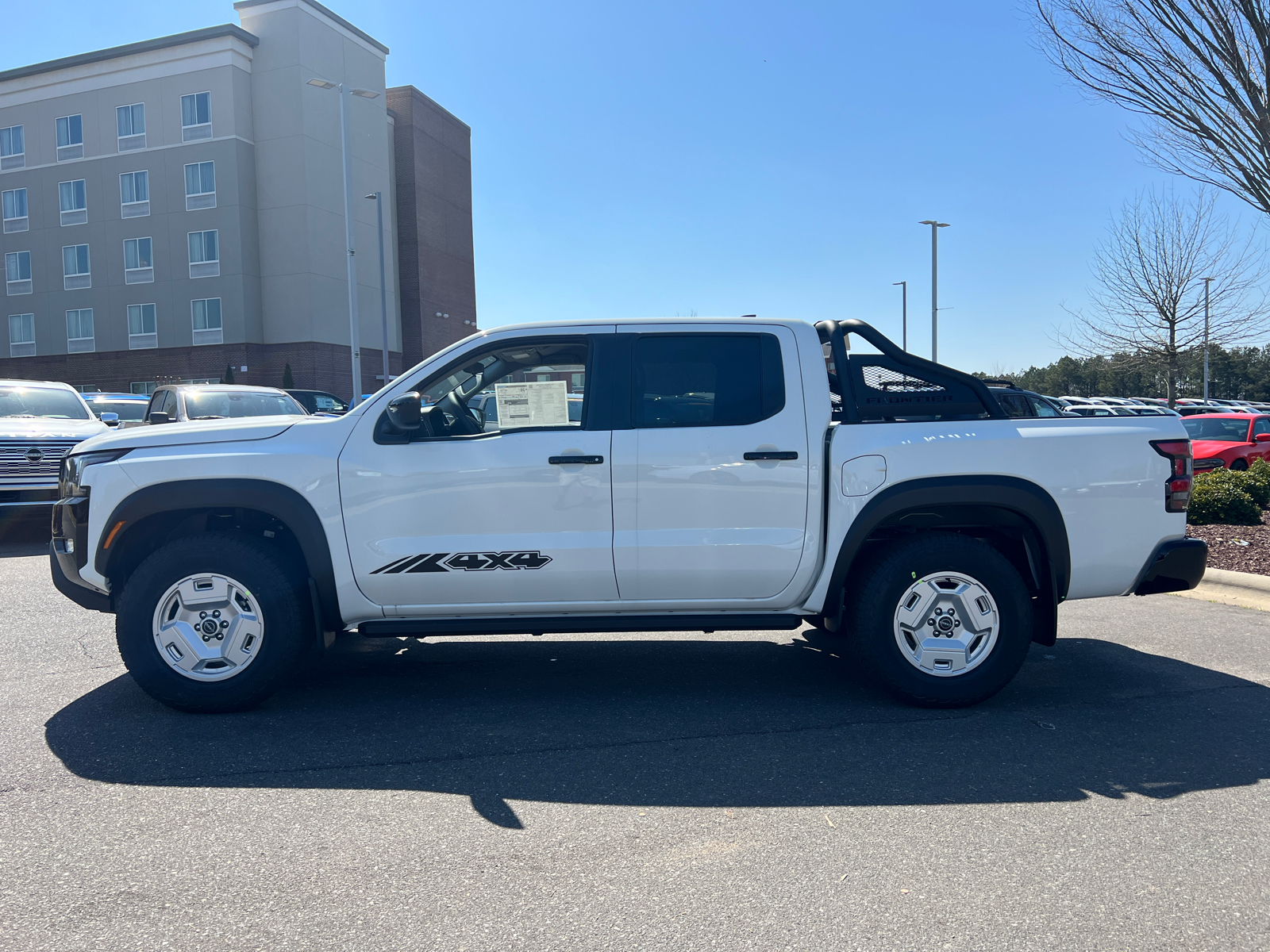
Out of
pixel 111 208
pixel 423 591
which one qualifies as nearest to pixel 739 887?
pixel 423 591

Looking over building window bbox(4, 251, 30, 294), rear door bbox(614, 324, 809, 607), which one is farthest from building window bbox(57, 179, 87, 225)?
rear door bbox(614, 324, 809, 607)

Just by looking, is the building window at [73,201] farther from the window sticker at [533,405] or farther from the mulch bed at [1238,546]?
the mulch bed at [1238,546]

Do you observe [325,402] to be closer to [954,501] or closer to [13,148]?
[954,501]

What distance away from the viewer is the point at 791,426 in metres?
4.71

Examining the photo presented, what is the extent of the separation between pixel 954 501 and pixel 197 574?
3.63 m

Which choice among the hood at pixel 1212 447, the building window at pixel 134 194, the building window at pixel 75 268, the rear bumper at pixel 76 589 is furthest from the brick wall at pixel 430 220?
the rear bumper at pixel 76 589

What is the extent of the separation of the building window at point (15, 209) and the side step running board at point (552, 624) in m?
50.3

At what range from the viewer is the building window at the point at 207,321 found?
42.5 metres

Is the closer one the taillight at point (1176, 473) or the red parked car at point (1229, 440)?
the taillight at point (1176, 473)

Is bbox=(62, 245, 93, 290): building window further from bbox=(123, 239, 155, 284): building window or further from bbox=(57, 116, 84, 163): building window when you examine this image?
bbox=(57, 116, 84, 163): building window

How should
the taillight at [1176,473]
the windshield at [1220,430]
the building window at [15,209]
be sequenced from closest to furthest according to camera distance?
the taillight at [1176,473] → the windshield at [1220,430] → the building window at [15,209]

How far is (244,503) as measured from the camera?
15.2 ft

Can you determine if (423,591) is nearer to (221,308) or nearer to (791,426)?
(791,426)

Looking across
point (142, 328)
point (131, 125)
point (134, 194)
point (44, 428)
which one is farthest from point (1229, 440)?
point (131, 125)
